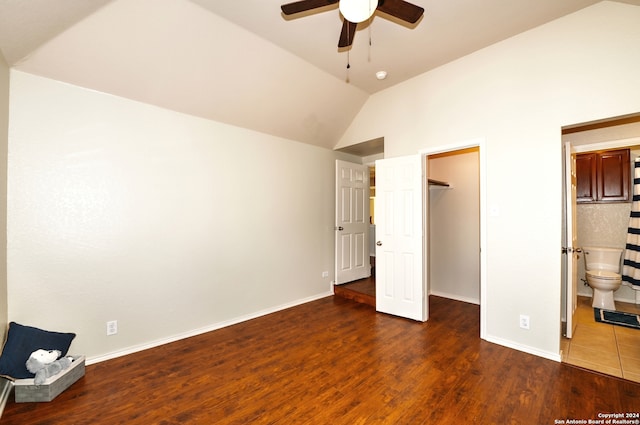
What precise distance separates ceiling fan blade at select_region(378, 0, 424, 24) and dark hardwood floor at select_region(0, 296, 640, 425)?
274cm

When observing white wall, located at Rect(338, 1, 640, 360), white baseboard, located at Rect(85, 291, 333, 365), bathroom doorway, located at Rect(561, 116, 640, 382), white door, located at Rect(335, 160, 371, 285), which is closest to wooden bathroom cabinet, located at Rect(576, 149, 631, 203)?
bathroom doorway, located at Rect(561, 116, 640, 382)

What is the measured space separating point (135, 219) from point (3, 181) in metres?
0.93

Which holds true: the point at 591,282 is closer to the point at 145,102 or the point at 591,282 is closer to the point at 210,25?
the point at 210,25

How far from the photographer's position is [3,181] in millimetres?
2123

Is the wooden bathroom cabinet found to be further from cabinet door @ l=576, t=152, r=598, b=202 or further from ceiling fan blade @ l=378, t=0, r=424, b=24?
ceiling fan blade @ l=378, t=0, r=424, b=24

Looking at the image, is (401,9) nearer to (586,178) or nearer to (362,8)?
(362,8)

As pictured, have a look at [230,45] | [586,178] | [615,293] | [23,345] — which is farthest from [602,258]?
[23,345]

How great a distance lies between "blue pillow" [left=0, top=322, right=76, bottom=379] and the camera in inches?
78.2

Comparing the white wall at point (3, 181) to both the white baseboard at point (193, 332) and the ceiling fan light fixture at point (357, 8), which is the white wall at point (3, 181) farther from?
the ceiling fan light fixture at point (357, 8)

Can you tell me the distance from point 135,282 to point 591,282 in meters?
5.81

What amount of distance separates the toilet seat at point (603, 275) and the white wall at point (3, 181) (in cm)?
637

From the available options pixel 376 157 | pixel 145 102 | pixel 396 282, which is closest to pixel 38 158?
pixel 145 102

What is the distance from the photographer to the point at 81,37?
2.19 m

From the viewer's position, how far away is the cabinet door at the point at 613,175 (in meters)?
4.00
